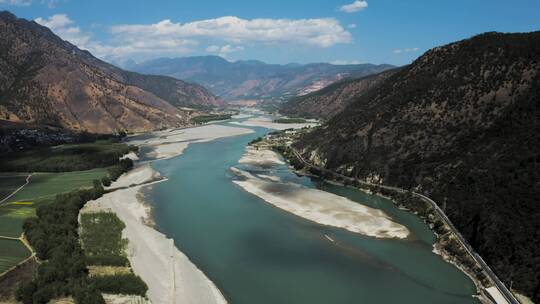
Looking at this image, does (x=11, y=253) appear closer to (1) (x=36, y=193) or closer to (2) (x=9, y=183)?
(1) (x=36, y=193)

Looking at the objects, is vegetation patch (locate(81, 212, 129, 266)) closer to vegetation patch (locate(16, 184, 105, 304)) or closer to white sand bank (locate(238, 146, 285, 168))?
vegetation patch (locate(16, 184, 105, 304))

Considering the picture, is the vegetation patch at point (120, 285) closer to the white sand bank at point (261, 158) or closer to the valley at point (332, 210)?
the valley at point (332, 210)

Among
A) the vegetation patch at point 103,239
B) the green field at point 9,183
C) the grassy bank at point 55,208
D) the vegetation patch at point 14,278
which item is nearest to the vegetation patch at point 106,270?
the vegetation patch at point 103,239

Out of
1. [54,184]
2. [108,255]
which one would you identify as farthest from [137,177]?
[108,255]

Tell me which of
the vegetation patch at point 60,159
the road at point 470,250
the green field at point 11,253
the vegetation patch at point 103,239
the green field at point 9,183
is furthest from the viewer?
the vegetation patch at point 60,159

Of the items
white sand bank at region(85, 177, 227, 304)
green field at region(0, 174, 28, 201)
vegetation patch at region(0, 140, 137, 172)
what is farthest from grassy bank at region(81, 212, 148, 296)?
vegetation patch at region(0, 140, 137, 172)

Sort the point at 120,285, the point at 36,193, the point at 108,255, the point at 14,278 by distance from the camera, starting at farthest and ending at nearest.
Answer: the point at 36,193
the point at 108,255
the point at 14,278
the point at 120,285
